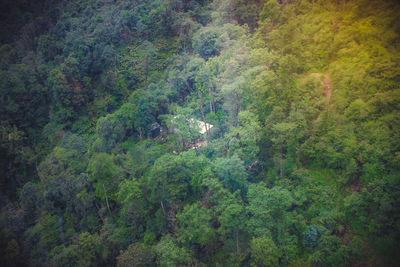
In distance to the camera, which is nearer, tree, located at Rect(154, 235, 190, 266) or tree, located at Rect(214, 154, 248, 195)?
tree, located at Rect(154, 235, 190, 266)

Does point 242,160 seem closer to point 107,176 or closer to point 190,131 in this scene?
point 190,131

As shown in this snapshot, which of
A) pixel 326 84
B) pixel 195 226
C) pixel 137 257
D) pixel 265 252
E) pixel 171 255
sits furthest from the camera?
pixel 326 84

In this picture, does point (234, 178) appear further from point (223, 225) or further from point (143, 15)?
point (143, 15)

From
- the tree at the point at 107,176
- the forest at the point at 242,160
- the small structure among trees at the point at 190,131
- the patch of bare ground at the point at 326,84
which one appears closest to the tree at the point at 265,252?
the forest at the point at 242,160

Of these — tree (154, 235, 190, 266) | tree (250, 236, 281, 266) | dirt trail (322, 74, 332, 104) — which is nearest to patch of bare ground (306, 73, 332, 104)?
dirt trail (322, 74, 332, 104)

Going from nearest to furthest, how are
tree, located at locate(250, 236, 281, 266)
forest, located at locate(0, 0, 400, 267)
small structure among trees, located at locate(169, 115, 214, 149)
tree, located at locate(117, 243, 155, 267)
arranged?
tree, located at locate(250, 236, 281, 266)
forest, located at locate(0, 0, 400, 267)
tree, located at locate(117, 243, 155, 267)
small structure among trees, located at locate(169, 115, 214, 149)

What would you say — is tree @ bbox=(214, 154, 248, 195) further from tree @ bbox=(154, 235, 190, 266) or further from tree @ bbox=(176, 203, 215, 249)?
tree @ bbox=(154, 235, 190, 266)

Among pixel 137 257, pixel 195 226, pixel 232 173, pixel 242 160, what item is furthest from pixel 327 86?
pixel 137 257

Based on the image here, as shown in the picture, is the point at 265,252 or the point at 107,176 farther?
the point at 107,176
